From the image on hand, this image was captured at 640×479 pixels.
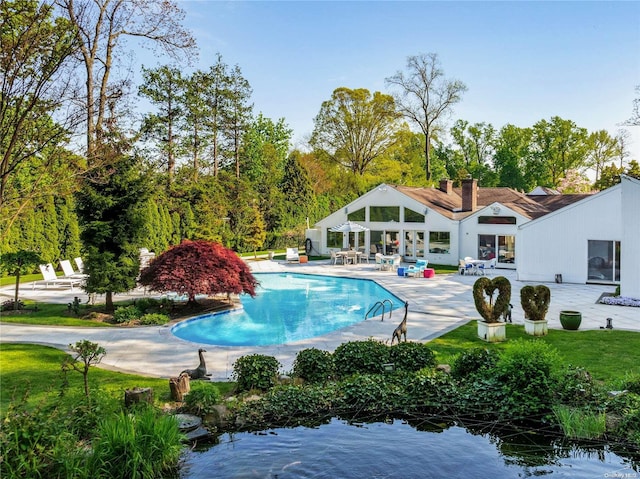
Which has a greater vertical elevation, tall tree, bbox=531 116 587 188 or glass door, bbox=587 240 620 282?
tall tree, bbox=531 116 587 188

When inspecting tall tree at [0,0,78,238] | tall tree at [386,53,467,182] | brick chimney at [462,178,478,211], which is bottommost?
tall tree at [0,0,78,238]

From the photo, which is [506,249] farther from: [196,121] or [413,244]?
[196,121]

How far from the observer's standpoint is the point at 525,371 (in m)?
7.61

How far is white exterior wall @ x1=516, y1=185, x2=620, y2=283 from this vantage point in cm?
1994

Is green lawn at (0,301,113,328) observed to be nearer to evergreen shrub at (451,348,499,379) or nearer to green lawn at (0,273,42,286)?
green lawn at (0,273,42,286)

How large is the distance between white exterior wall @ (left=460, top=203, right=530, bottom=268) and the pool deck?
19.5ft

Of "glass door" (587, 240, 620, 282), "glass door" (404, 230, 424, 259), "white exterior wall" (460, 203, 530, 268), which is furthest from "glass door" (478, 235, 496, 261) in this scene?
"glass door" (587, 240, 620, 282)

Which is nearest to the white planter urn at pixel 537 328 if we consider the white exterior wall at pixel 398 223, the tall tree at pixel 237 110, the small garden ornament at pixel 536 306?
the small garden ornament at pixel 536 306

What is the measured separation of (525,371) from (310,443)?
3488mm

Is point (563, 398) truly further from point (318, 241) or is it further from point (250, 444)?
point (318, 241)

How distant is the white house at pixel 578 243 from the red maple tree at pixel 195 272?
13.2 metres

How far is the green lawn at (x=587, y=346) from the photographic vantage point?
9.38 m

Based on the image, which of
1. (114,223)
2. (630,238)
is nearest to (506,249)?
(630,238)

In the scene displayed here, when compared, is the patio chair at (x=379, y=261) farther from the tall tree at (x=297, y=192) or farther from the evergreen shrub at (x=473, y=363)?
the evergreen shrub at (x=473, y=363)
